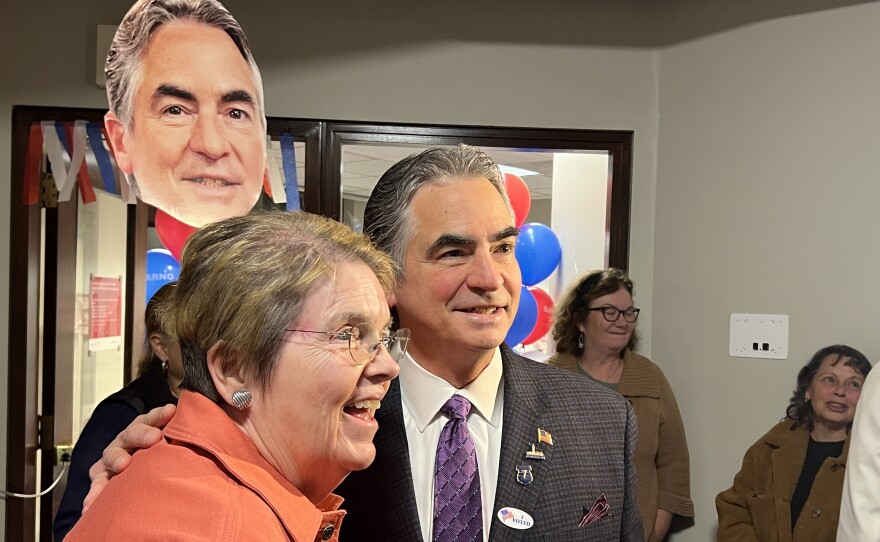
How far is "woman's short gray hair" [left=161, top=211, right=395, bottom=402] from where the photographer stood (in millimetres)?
926

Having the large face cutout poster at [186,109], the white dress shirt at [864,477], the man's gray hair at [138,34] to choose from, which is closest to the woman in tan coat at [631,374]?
the white dress shirt at [864,477]

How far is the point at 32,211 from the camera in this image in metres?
2.91

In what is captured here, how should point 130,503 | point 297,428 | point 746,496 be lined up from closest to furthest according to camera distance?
point 130,503 → point 297,428 → point 746,496

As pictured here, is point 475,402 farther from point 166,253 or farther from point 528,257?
point 166,253

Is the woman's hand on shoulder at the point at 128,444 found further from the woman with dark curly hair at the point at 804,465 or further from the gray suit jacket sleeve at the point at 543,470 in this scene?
the woman with dark curly hair at the point at 804,465

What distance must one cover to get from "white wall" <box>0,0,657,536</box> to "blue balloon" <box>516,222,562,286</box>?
1.48ft

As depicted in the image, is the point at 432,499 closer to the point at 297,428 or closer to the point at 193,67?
the point at 297,428

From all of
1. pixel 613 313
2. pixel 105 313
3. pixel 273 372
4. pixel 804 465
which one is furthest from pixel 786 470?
pixel 105 313

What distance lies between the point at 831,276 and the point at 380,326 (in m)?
2.18

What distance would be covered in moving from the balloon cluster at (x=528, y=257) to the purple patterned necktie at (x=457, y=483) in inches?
76.9

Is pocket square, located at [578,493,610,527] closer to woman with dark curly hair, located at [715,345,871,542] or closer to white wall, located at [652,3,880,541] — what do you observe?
woman with dark curly hair, located at [715,345,871,542]

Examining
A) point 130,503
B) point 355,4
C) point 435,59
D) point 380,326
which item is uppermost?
point 355,4

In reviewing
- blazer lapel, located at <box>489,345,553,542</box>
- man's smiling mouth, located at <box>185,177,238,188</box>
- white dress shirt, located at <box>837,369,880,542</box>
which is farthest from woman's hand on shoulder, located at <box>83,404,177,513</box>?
man's smiling mouth, located at <box>185,177,238,188</box>

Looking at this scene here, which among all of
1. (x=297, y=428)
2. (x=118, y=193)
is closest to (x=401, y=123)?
(x=118, y=193)
